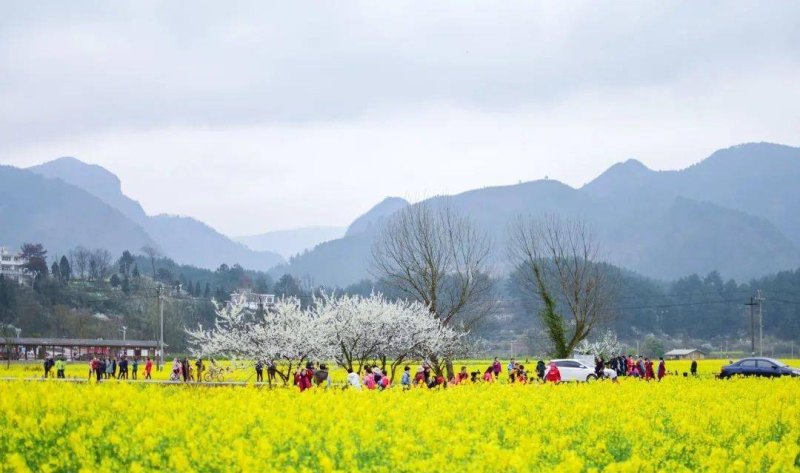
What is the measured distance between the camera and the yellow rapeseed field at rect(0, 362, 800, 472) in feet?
39.6

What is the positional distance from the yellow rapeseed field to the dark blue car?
869 inches

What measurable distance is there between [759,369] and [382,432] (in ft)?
121

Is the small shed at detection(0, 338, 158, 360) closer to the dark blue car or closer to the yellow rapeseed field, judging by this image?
the dark blue car

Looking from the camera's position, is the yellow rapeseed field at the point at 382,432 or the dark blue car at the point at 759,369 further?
the dark blue car at the point at 759,369

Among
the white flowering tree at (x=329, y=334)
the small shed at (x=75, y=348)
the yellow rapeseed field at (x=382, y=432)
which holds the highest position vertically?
the white flowering tree at (x=329, y=334)

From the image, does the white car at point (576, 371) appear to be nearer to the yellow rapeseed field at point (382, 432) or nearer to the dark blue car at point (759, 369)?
the dark blue car at point (759, 369)

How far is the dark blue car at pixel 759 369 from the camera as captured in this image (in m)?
45.5

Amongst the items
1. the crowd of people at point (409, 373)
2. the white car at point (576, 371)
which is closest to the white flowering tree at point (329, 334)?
the crowd of people at point (409, 373)

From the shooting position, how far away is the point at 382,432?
14.7 metres

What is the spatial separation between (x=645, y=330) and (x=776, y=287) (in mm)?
28692

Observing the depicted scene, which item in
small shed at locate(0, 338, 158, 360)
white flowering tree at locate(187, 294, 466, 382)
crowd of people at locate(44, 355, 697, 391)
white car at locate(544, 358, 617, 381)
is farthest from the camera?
small shed at locate(0, 338, 158, 360)

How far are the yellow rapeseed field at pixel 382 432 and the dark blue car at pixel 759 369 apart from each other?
22.1 m

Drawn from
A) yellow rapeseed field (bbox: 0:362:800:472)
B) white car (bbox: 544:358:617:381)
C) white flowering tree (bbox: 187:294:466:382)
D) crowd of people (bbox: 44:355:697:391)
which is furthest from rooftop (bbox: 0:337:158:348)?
yellow rapeseed field (bbox: 0:362:800:472)

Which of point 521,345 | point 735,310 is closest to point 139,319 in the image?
point 521,345
